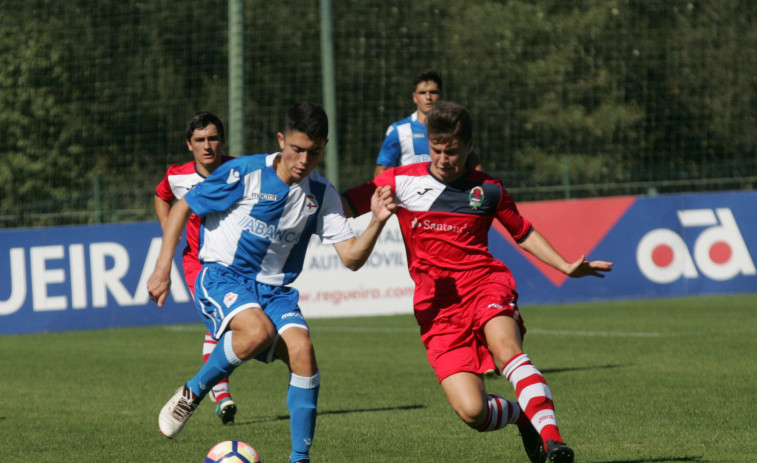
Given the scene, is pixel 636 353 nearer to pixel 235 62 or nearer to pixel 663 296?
pixel 663 296

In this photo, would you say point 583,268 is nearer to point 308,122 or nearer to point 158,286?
point 308,122

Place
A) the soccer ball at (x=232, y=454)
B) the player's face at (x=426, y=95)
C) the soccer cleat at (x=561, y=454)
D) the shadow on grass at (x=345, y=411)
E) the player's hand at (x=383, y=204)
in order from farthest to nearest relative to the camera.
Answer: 1. the player's face at (x=426, y=95)
2. the shadow on grass at (x=345, y=411)
3. the player's hand at (x=383, y=204)
4. the soccer ball at (x=232, y=454)
5. the soccer cleat at (x=561, y=454)

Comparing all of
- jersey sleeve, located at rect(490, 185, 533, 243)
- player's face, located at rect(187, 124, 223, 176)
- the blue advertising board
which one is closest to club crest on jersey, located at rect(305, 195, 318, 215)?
jersey sleeve, located at rect(490, 185, 533, 243)

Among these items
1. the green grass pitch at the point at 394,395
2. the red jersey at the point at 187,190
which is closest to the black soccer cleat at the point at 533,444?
the green grass pitch at the point at 394,395

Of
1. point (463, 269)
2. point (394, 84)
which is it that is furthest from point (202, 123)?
point (394, 84)

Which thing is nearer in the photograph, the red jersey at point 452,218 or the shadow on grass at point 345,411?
the red jersey at point 452,218

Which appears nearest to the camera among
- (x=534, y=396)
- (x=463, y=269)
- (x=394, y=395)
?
(x=534, y=396)

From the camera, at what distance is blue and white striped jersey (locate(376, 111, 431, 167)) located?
895 cm

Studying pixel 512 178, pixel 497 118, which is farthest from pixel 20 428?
pixel 497 118

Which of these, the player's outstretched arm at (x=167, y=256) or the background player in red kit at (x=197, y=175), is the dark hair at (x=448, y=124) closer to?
the player's outstretched arm at (x=167, y=256)

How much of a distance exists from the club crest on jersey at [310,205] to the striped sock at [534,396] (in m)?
1.23

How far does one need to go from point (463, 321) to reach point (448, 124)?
924 millimetres

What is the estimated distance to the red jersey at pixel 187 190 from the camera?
712 cm

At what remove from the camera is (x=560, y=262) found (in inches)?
202
